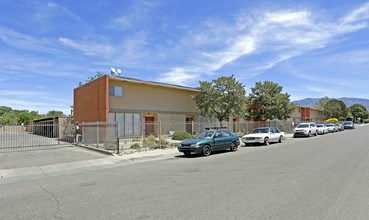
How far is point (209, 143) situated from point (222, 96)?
12719 mm

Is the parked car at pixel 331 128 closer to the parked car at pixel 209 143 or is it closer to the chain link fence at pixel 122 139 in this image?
the chain link fence at pixel 122 139

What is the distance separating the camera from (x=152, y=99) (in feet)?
80.8

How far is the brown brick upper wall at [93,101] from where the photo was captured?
21.1 meters

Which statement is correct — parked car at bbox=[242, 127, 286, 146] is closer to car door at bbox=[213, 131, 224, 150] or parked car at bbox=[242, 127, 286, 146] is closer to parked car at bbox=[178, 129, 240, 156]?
parked car at bbox=[178, 129, 240, 156]

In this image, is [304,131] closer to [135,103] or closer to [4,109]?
[135,103]

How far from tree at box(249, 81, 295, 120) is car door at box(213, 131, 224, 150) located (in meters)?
18.8

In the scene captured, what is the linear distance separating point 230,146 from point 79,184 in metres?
9.81

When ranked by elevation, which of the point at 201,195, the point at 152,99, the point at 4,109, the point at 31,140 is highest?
the point at 4,109

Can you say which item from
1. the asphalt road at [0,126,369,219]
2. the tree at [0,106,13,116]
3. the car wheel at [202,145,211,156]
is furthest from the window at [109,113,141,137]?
the tree at [0,106,13,116]

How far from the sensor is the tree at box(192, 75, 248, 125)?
25.2 metres

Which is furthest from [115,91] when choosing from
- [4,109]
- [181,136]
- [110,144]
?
[4,109]

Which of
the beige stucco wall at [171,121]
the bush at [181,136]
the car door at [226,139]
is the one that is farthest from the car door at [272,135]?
the beige stucco wall at [171,121]

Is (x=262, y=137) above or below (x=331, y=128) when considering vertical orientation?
above

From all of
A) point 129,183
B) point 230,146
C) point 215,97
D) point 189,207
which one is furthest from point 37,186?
point 215,97
